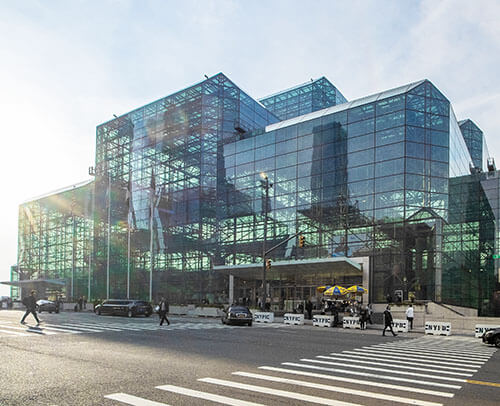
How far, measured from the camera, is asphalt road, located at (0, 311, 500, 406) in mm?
8041

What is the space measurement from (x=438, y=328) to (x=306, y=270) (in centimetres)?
1692

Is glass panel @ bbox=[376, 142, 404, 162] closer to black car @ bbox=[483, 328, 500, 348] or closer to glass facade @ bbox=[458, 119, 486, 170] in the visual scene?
black car @ bbox=[483, 328, 500, 348]

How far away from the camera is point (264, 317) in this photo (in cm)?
3603

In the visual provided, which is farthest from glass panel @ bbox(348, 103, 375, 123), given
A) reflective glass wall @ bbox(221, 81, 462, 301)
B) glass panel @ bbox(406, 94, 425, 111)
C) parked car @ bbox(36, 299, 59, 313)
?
parked car @ bbox(36, 299, 59, 313)

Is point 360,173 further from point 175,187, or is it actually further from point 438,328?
point 175,187

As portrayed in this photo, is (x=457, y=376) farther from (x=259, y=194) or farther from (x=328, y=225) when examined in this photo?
(x=259, y=194)

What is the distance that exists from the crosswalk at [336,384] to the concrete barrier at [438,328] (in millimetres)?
13907

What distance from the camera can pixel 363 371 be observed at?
36.9 ft

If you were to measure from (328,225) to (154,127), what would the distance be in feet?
101

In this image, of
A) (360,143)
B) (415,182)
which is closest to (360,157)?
(360,143)

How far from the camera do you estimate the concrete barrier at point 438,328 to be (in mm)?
26859

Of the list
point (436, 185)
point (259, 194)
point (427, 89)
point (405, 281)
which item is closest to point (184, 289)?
point (259, 194)

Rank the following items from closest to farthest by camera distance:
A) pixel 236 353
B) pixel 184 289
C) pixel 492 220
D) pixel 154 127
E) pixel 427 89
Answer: pixel 236 353 < pixel 427 89 < pixel 492 220 < pixel 184 289 < pixel 154 127

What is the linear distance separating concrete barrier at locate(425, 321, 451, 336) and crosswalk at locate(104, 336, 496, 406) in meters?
13.9
